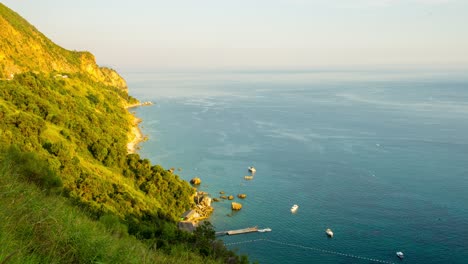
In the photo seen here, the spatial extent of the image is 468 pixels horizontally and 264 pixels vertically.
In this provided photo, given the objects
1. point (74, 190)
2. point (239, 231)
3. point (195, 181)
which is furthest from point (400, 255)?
point (74, 190)

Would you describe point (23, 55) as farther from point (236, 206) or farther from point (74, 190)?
point (74, 190)

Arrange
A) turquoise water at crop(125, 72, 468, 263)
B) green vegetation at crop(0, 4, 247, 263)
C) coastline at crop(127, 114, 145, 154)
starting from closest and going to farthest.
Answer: green vegetation at crop(0, 4, 247, 263), turquoise water at crop(125, 72, 468, 263), coastline at crop(127, 114, 145, 154)

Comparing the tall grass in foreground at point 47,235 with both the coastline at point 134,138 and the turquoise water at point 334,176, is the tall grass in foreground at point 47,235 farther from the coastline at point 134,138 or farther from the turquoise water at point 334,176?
the coastline at point 134,138

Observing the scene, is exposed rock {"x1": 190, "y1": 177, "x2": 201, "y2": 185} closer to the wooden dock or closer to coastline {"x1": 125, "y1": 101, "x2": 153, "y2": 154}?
the wooden dock

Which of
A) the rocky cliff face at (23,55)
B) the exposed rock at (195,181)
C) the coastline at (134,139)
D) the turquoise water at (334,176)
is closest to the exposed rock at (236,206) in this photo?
the turquoise water at (334,176)

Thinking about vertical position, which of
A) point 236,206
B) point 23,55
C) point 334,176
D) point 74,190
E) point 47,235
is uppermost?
point 23,55

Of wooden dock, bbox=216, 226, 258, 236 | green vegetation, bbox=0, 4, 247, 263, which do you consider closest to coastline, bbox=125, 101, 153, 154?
green vegetation, bbox=0, 4, 247, 263
